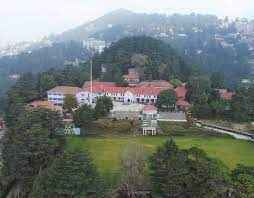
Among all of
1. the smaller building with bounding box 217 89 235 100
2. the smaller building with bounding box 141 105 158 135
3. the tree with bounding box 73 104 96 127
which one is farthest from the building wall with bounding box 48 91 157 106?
the tree with bounding box 73 104 96 127

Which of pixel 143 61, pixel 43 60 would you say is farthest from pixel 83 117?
pixel 43 60

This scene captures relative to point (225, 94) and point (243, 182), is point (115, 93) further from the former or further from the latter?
point (243, 182)

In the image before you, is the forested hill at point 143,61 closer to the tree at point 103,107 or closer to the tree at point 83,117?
the tree at point 103,107

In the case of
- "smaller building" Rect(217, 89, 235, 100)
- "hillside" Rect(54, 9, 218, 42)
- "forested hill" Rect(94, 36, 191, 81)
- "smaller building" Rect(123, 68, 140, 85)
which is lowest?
"smaller building" Rect(217, 89, 235, 100)

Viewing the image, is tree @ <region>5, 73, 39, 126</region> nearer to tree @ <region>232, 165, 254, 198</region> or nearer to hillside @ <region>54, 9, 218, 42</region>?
tree @ <region>232, 165, 254, 198</region>

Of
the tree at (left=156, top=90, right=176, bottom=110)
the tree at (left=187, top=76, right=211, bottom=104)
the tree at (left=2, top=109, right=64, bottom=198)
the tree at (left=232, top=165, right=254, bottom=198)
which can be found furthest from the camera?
the tree at (left=187, top=76, right=211, bottom=104)

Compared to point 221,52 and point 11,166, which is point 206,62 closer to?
point 221,52

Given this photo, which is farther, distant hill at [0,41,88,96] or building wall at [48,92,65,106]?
distant hill at [0,41,88,96]
